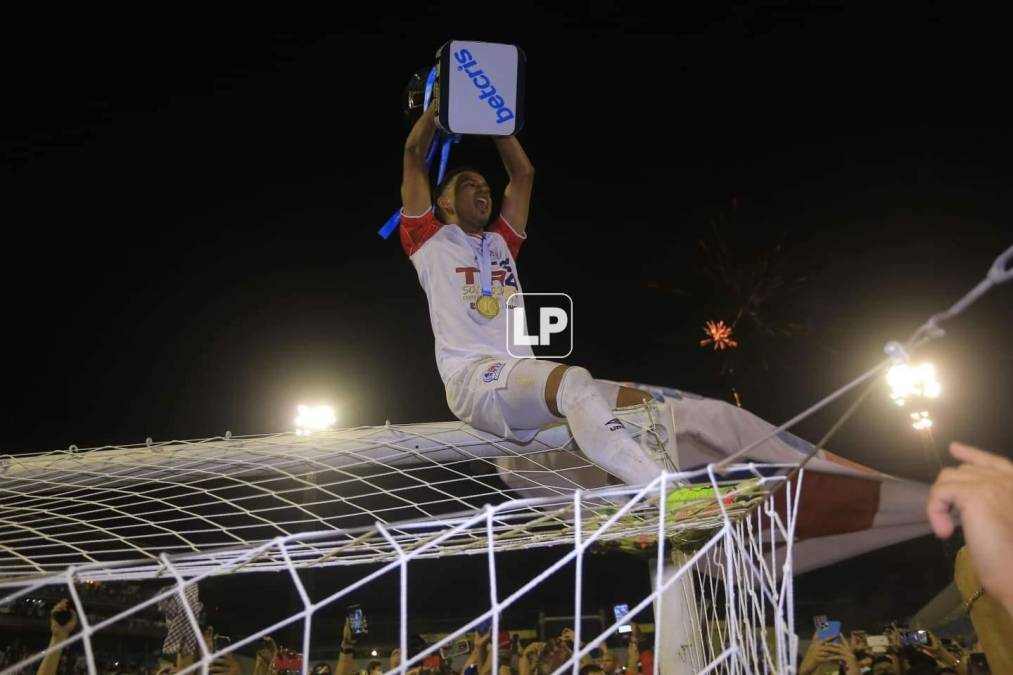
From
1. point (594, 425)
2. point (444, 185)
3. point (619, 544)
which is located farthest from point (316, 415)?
point (594, 425)

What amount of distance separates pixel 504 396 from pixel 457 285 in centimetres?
60

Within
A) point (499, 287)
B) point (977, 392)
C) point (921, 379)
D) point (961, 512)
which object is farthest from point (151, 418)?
point (977, 392)

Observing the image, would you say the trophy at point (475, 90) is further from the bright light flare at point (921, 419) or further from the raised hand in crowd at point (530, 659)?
the bright light flare at point (921, 419)

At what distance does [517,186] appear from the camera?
329cm

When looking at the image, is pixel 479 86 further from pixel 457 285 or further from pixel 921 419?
pixel 921 419

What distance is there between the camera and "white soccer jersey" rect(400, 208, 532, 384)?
2.84 metres

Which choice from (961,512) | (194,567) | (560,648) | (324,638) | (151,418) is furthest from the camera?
Answer: (324,638)

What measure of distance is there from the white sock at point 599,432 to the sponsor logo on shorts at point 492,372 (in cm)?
28

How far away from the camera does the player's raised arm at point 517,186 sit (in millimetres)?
3232

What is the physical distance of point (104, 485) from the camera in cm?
295

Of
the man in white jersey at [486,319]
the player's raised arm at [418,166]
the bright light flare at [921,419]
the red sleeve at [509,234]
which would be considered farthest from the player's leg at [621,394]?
the bright light flare at [921,419]

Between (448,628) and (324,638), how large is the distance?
135 inches

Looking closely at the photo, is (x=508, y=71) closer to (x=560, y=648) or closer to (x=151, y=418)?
(x=560, y=648)

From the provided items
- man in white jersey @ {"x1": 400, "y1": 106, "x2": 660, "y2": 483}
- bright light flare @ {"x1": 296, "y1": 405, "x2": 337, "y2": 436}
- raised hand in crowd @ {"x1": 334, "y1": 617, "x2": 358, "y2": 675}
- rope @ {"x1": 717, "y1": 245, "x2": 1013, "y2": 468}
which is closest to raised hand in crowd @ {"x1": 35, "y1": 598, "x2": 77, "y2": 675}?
man in white jersey @ {"x1": 400, "y1": 106, "x2": 660, "y2": 483}
